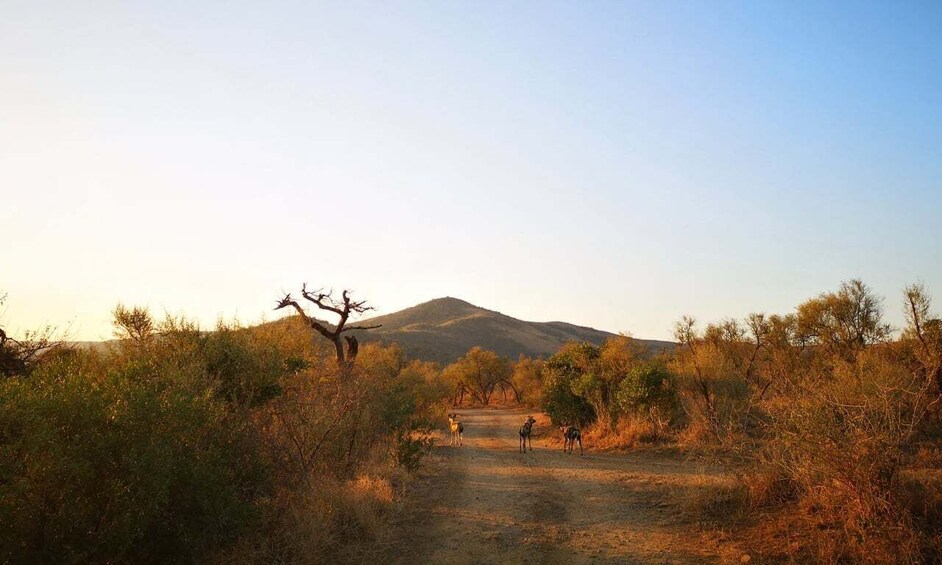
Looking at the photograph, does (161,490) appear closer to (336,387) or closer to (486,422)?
(336,387)

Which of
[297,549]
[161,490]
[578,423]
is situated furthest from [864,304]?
[161,490]

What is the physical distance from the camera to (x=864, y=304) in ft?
80.1

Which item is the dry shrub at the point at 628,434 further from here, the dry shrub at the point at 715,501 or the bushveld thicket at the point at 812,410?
the dry shrub at the point at 715,501

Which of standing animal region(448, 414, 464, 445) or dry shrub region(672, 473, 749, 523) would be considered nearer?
dry shrub region(672, 473, 749, 523)

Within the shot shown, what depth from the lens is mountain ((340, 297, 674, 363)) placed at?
91312 millimetres

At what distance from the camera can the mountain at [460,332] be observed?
91312mm

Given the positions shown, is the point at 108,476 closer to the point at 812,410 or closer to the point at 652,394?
the point at 812,410

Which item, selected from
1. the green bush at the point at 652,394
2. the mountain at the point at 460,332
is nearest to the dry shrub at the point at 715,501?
the green bush at the point at 652,394

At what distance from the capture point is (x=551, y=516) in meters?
10.1

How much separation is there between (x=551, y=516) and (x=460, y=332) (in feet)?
326

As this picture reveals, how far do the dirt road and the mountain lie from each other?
57.7 m

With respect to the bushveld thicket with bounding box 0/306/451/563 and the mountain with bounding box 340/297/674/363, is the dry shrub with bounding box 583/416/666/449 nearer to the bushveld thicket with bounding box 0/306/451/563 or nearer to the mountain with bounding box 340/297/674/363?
the bushveld thicket with bounding box 0/306/451/563

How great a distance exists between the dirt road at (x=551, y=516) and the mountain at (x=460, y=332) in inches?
2271

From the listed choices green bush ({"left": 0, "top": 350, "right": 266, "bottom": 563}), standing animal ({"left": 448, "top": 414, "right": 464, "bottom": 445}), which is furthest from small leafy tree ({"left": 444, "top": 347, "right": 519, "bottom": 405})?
green bush ({"left": 0, "top": 350, "right": 266, "bottom": 563})
